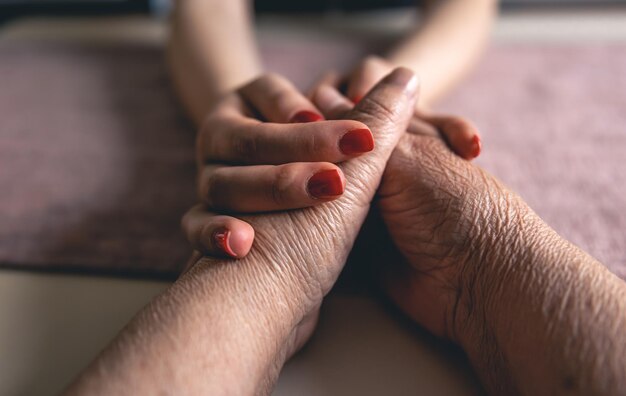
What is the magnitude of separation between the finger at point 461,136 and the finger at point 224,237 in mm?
→ 263

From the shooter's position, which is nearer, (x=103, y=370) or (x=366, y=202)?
(x=103, y=370)

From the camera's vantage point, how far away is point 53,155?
954mm

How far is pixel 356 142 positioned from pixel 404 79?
4.9 inches

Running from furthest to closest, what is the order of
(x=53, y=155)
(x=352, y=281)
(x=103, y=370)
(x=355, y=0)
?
(x=355, y=0) → (x=53, y=155) → (x=352, y=281) → (x=103, y=370)

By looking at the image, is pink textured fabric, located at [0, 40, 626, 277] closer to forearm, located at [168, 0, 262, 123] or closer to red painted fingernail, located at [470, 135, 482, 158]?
forearm, located at [168, 0, 262, 123]

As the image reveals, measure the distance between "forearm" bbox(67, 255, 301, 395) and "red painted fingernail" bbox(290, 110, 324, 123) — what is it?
0.20 m

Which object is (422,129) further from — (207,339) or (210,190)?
(207,339)

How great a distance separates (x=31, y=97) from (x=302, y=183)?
2.83ft

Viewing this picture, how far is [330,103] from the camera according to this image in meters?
0.72

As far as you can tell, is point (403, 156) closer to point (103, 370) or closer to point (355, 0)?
point (103, 370)

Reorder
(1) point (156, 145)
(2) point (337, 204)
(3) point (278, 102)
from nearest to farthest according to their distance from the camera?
(2) point (337, 204)
(3) point (278, 102)
(1) point (156, 145)

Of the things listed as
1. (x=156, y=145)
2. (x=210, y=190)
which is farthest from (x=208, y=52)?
(x=210, y=190)

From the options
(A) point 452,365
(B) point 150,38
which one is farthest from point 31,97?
(A) point 452,365

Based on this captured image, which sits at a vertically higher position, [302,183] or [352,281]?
[302,183]
